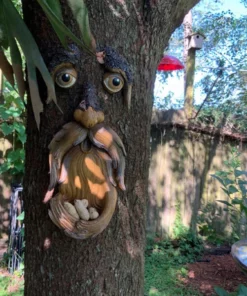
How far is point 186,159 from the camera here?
14.5 feet

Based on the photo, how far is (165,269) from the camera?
3566mm

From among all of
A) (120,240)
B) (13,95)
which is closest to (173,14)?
(120,240)

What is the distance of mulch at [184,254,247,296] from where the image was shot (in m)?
3.26

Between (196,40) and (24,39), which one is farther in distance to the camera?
(196,40)

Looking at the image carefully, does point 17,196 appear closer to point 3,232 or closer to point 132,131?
point 3,232

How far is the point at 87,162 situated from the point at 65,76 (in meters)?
0.26

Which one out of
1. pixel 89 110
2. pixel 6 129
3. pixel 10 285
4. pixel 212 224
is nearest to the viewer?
pixel 89 110

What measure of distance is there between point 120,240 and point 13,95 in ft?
7.95

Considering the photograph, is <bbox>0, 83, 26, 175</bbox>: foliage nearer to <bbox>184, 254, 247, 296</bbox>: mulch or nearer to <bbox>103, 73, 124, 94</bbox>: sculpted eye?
<bbox>184, 254, 247, 296</bbox>: mulch

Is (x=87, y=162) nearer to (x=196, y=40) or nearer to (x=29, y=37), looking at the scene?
(x=29, y=37)

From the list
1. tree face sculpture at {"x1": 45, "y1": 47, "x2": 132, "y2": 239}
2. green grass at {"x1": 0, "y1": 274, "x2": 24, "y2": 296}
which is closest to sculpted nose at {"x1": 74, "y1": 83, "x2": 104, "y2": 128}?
tree face sculpture at {"x1": 45, "y1": 47, "x2": 132, "y2": 239}

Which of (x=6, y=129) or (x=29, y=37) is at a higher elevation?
(x=29, y=37)

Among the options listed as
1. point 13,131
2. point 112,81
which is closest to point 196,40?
point 13,131

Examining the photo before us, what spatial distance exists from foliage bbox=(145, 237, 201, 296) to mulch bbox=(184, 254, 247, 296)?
0.09m
